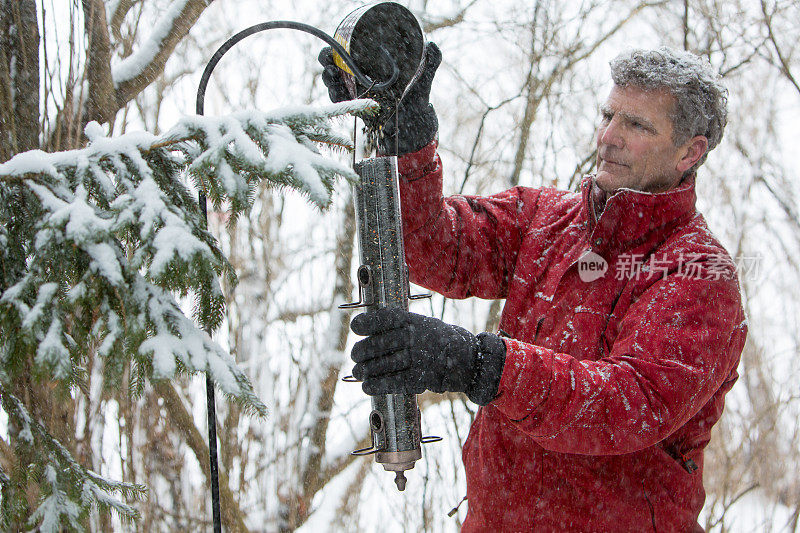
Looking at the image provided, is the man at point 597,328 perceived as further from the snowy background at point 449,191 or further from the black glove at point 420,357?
the snowy background at point 449,191

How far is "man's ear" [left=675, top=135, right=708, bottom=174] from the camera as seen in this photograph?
75.5 inches

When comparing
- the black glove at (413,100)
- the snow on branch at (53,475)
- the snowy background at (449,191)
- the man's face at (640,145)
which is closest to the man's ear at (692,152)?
the man's face at (640,145)

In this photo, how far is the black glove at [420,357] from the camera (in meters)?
1.44

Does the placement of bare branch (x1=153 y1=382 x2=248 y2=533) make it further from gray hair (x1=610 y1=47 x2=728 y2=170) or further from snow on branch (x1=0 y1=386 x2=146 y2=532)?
gray hair (x1=610 y1=47 x2=728 y2=170)

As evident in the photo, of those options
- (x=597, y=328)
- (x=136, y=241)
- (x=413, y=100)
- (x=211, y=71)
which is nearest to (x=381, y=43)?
(x=413, y=100)

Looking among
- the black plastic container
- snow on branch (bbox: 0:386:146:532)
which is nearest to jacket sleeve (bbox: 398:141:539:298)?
the black plastic container

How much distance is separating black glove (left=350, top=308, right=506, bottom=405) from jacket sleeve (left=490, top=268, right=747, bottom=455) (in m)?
0.05

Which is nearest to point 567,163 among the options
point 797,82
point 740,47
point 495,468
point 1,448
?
point 740,47

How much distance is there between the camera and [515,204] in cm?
221

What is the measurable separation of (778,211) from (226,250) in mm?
3593

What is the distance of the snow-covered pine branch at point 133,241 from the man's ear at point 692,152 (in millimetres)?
1162

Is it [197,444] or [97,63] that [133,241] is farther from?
[197,444]

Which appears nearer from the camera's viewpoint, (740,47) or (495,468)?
(495,468)

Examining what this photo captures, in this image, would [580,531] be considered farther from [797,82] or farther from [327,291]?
[797,82]
